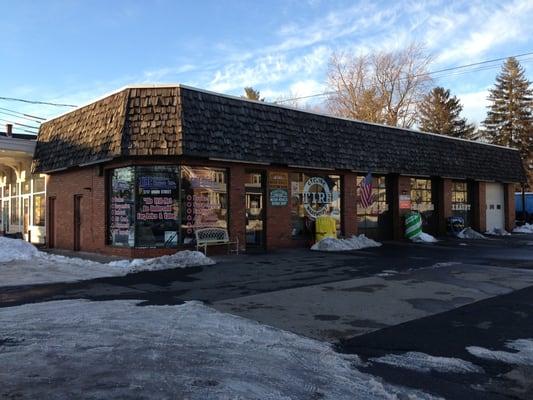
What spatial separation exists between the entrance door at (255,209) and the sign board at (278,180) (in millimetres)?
305

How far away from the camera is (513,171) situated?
31109 mm

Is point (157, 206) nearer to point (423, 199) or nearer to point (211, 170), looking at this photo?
point (211, 170)

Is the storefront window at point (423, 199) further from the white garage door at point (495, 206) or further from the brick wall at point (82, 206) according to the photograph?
the brick wall at point (82, 206)

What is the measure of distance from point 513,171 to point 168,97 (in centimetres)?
2279

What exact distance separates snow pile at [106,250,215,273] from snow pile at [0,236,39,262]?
3.82 m

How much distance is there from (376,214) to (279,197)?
640 centimetres

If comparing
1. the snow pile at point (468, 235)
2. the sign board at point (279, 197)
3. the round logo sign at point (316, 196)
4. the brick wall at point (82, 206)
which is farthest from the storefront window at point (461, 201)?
the brick wall at point (82, 206)

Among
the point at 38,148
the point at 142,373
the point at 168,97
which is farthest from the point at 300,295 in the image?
the point at 38,148

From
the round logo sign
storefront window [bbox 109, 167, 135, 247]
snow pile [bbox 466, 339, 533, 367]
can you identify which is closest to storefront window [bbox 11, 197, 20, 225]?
storefront window [bbox 109, 167, 135, 247]

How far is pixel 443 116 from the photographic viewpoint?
60.1 meters

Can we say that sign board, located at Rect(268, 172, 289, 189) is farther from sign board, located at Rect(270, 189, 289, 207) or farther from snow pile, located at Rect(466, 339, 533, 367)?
snow pile, located at Rect(466, 339, 533, 367)

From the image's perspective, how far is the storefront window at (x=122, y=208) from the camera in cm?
1658

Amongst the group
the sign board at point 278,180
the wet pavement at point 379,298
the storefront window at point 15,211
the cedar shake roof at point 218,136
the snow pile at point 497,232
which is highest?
the cedar shake roof at point 218,136

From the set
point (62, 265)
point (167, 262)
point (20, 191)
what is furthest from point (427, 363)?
point (20, 191)
